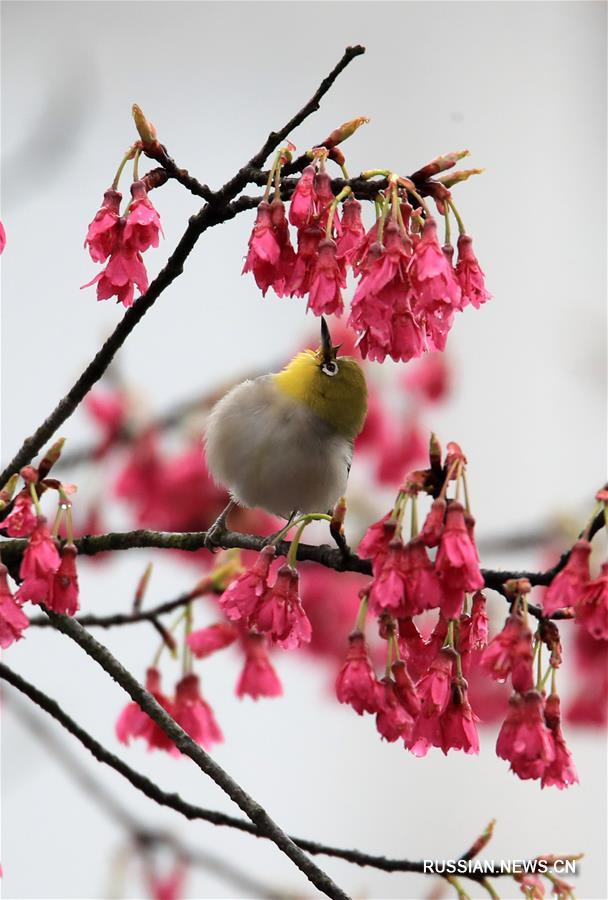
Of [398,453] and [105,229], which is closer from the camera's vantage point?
[105,229]

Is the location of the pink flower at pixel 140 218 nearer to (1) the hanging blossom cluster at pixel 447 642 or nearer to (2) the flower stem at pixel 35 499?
(2) the flower stem at pixel 35 499

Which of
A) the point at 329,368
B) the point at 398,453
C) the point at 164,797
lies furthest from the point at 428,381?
the point at 164,797

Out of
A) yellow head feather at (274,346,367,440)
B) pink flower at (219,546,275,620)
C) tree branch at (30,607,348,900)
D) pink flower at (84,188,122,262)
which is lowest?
tree branch at (30,607,348,900)

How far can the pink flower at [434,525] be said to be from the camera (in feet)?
3.86

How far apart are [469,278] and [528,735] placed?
0.53 meters

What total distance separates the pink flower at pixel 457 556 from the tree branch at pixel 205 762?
0.36 m

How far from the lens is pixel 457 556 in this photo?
45.1 inches

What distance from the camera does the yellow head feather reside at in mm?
2178

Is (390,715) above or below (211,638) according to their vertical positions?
below

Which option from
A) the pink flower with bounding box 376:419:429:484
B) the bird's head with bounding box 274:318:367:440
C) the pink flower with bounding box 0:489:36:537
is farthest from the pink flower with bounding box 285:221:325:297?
the pink flower with bounding box 376:419:429:484

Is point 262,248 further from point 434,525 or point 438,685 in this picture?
point 438,685

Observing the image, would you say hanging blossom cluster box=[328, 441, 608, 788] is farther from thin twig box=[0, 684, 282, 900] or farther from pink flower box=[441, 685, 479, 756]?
thin twig box=[0, 684, 282, 900]

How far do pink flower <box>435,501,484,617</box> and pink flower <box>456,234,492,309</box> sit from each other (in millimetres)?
304

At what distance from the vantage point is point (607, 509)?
1.14 metres
